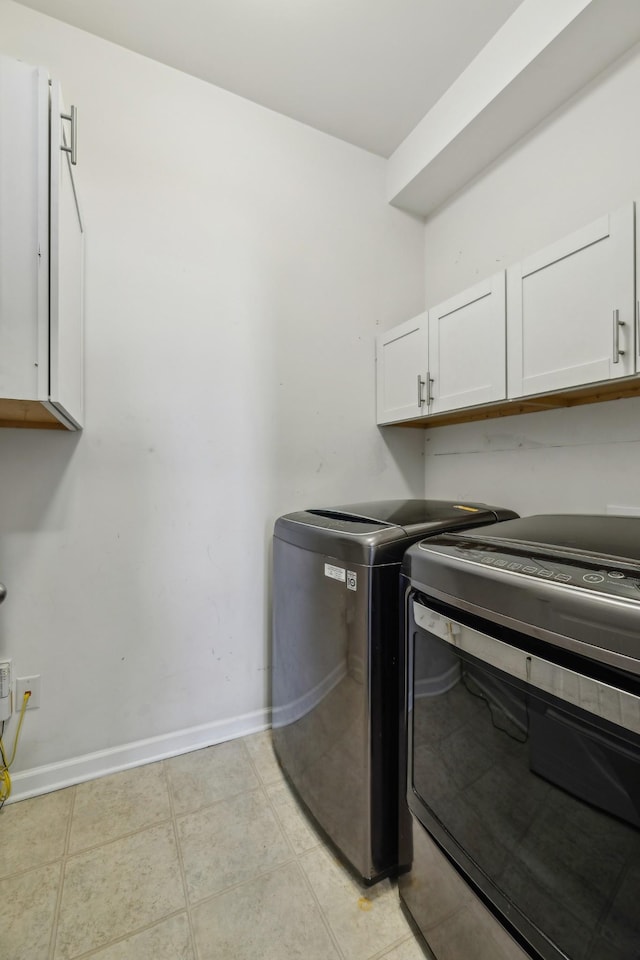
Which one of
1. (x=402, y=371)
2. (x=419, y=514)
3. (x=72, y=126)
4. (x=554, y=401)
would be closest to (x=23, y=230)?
(x=72, y=126)

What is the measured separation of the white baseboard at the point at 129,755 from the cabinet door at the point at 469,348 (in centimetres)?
161

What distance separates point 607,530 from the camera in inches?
38.8

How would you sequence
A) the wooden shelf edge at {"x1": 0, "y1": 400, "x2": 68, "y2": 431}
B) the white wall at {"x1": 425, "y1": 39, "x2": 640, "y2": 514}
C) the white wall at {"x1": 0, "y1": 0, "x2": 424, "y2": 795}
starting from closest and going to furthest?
1. the wooden shelf edge at {"x1": 0, "y1": 400, "x2": 68, "y2": 431}
2. the white wall at {"x1": 425, "y1": 39, "x2": 640, "y2": 514}
3. the white wall at {"x1": 0, "y1": 0, "x2": 424, "y2": 795}

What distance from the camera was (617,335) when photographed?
1079 millimetres

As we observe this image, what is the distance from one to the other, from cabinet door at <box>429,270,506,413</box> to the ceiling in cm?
94

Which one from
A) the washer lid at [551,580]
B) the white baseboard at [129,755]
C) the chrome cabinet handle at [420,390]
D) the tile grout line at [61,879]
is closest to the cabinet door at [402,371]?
the chrome cabinet handle at [420,390]

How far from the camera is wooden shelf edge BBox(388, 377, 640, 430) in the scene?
4.03 feet

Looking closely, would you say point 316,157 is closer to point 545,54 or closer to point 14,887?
point 545,54

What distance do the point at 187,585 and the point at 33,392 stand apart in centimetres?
94

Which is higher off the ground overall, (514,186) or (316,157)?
(316,157)

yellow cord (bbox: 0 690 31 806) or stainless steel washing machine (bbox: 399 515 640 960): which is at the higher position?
stainless steel washing machine (bbox: 399 515 640 960)

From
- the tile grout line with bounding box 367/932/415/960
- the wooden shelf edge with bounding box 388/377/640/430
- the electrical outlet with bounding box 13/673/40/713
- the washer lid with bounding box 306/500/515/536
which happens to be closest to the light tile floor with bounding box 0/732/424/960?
the tile grout line with bounding box 367/932/415/960

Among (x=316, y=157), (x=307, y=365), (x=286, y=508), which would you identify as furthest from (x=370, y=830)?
(x=316, y=157)

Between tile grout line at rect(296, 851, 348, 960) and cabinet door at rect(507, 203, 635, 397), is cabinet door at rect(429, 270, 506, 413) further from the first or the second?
tile grout line at rect(296, 851, 348, 960)
